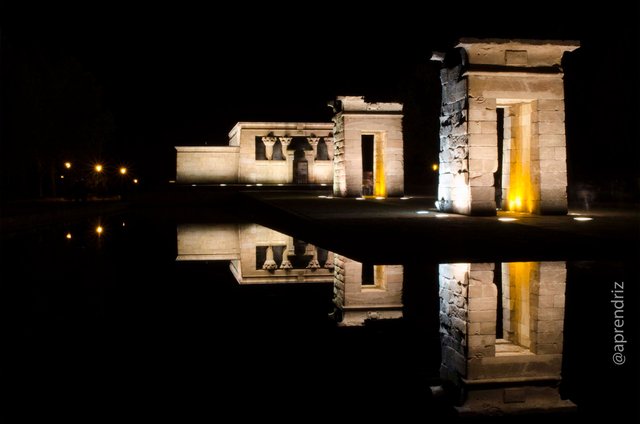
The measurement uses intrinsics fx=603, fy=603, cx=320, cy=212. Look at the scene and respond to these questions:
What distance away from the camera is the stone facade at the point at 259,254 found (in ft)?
29.3

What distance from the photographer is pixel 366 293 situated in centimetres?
726

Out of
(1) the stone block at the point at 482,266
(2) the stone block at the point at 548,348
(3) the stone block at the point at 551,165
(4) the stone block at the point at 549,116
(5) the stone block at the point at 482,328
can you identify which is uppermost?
(4) the stone block at the point at 549,116

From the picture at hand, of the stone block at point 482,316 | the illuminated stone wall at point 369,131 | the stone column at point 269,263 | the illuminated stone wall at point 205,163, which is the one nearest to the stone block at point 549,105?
the stone column at point 269,263

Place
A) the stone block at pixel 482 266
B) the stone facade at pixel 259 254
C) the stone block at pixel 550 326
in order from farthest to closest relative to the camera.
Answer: the stone facade at pixel 259 254 < the stone block at pixel 482 266 < the stone block at pixel 550 326

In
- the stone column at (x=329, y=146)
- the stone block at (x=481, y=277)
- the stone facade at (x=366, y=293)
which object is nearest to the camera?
the stone facade at (x=366, y=293)

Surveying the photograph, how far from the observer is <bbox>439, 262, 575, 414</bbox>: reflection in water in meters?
3.96

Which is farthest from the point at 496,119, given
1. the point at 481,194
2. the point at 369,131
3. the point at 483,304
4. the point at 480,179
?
the point at 369,131

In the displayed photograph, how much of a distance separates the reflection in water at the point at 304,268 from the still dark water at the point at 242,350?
0.21 meters

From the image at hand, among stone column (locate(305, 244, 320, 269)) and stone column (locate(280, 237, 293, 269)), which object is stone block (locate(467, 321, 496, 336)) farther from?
stone column (locate(280, 237, 293, 269))

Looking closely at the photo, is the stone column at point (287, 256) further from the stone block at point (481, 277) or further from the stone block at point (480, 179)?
the stone block at point (480, 179)

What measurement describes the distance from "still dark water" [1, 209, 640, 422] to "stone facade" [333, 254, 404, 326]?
141 millimetres

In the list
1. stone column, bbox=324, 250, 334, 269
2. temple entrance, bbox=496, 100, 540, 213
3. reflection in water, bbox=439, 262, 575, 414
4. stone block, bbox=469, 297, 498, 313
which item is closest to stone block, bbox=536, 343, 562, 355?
reflection in water, bbox=439, 262, 575, 414

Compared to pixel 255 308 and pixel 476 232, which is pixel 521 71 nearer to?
pixel 476 232

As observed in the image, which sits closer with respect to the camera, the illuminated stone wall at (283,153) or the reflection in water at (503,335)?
the reflection in water at (503,335)
